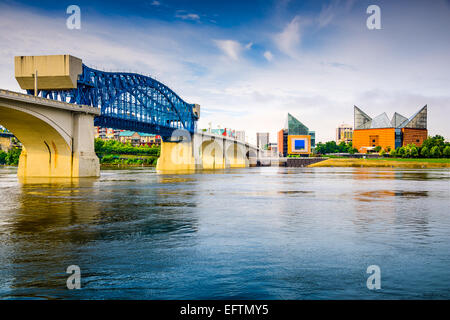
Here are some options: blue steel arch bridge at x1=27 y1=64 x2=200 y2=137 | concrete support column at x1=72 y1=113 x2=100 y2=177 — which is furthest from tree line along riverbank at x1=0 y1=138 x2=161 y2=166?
concrete support column at x1=72 y1=113 x2=100 y2=177

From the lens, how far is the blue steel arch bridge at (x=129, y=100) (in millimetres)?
77438

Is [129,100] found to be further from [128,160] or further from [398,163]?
[398,163]

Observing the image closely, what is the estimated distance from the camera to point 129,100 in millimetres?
102062

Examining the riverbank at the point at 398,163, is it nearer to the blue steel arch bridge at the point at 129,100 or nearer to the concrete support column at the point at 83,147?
the blue steel arch bridge at the point at 129,100

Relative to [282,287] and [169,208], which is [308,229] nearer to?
[282,287]

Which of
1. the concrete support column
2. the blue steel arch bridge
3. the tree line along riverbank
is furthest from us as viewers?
the tree line along riverbank

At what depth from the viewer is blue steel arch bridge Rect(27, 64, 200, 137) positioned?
77.4 meters

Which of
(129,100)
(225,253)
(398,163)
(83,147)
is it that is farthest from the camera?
(398,163)

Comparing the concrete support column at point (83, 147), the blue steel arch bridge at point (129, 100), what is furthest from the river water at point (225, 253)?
the blue steel arch bridge at point (129, 100)

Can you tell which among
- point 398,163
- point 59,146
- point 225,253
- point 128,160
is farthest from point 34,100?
point 128,160

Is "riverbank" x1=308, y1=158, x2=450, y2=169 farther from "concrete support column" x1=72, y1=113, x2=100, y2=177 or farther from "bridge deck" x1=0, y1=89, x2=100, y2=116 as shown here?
"bridge deck" x1=0, y1=89, x2=100, y2=116

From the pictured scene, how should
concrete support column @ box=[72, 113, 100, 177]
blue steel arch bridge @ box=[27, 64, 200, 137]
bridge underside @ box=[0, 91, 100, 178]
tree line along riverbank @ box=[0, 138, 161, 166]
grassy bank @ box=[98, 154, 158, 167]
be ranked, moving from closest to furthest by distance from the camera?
bridge underside @ box=[0, 91, 100, 178] < concrete support column @ box=[72, 113, 100, 177] < blue steel arch bridge @ box=[27, 64, 200, 137] < tree line along riverbank @ box=[0, 138, 161, 166] < grassy bank @ box=[98, 154, 158, 167]

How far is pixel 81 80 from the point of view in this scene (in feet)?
242
